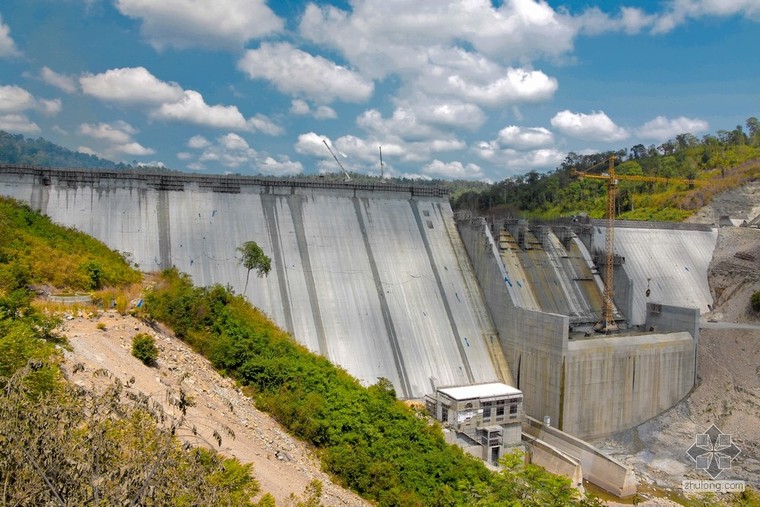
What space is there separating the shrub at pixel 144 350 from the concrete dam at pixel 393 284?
37.6 feet

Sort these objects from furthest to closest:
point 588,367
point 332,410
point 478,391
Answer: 1. point 588,367
2. point 478,391
3. point 332,410

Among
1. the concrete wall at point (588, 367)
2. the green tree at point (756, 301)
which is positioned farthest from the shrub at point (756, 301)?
the concrete wall at point (588, 367)

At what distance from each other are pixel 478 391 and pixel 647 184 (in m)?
65.9

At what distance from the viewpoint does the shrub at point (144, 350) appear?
48.8ft

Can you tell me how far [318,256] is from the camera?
29.8 meters

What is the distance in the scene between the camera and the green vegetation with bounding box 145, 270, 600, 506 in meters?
15.6

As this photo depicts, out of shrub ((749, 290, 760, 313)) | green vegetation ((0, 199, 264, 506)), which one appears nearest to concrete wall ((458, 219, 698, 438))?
shrub ((749, 290, 760, 313))

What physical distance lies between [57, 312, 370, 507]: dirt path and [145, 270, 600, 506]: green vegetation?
71cm

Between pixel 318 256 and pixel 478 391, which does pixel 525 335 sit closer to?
pixel 478 391

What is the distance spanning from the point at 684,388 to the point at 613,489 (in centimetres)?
1013

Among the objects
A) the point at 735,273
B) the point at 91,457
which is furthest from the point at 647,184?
the point at 91,457

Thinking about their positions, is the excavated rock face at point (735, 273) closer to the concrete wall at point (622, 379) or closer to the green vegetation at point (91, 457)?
the concrete wall at point (622, 379)

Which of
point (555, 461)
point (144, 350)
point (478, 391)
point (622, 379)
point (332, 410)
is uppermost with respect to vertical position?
point (144, 350)

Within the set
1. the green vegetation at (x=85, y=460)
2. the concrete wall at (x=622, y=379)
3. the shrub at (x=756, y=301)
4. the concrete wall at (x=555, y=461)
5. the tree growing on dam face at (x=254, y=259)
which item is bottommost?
the concrete wall at (x=555, y=461)
